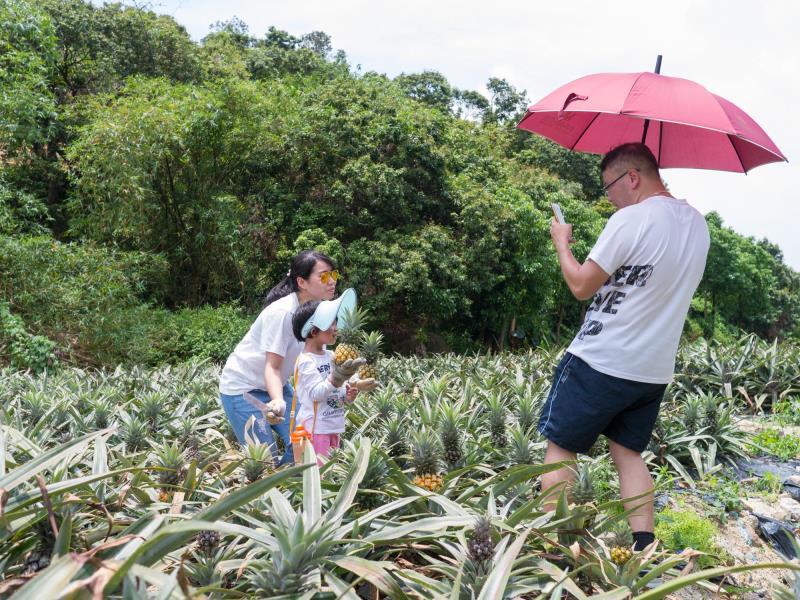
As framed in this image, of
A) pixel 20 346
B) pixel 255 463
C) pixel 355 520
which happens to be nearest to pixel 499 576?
pixel 355 520

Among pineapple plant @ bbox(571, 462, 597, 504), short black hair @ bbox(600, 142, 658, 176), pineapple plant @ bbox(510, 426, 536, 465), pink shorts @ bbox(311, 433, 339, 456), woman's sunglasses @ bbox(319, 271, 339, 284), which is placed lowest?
pink shorts @ bbox(311, 433, 339, 456)

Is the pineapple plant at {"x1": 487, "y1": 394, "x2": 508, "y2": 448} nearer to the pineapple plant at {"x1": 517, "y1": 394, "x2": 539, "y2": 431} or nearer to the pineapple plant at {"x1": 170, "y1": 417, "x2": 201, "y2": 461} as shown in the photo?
the pineapple plant at {"x1": 517, "y1": 394, "x2": 539, "y2": 431}

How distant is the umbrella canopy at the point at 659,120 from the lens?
3162 mm

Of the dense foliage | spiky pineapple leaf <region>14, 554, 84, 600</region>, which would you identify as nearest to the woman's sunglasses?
spiky pineapple leaf <region>14, 554, 84, 600</region>

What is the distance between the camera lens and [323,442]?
3555 mm

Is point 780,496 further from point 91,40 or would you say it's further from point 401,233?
point 91,40

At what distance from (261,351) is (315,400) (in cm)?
56

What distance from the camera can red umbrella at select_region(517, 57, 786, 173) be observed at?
3162 millimetres

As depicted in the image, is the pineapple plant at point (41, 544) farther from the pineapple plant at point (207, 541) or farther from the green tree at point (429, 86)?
the green tree at point (429, 86)

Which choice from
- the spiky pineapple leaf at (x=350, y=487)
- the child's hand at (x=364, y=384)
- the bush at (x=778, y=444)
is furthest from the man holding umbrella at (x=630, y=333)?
the bush at (x=778, y=444)

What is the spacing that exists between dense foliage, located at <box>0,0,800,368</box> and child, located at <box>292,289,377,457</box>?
36.8 ft

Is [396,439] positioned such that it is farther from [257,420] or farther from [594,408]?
[594,408]

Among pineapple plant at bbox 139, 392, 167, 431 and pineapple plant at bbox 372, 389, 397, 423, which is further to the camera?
pineapple plant at bbox 139, 392, 167, 431

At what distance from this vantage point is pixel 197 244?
19.7 meters
